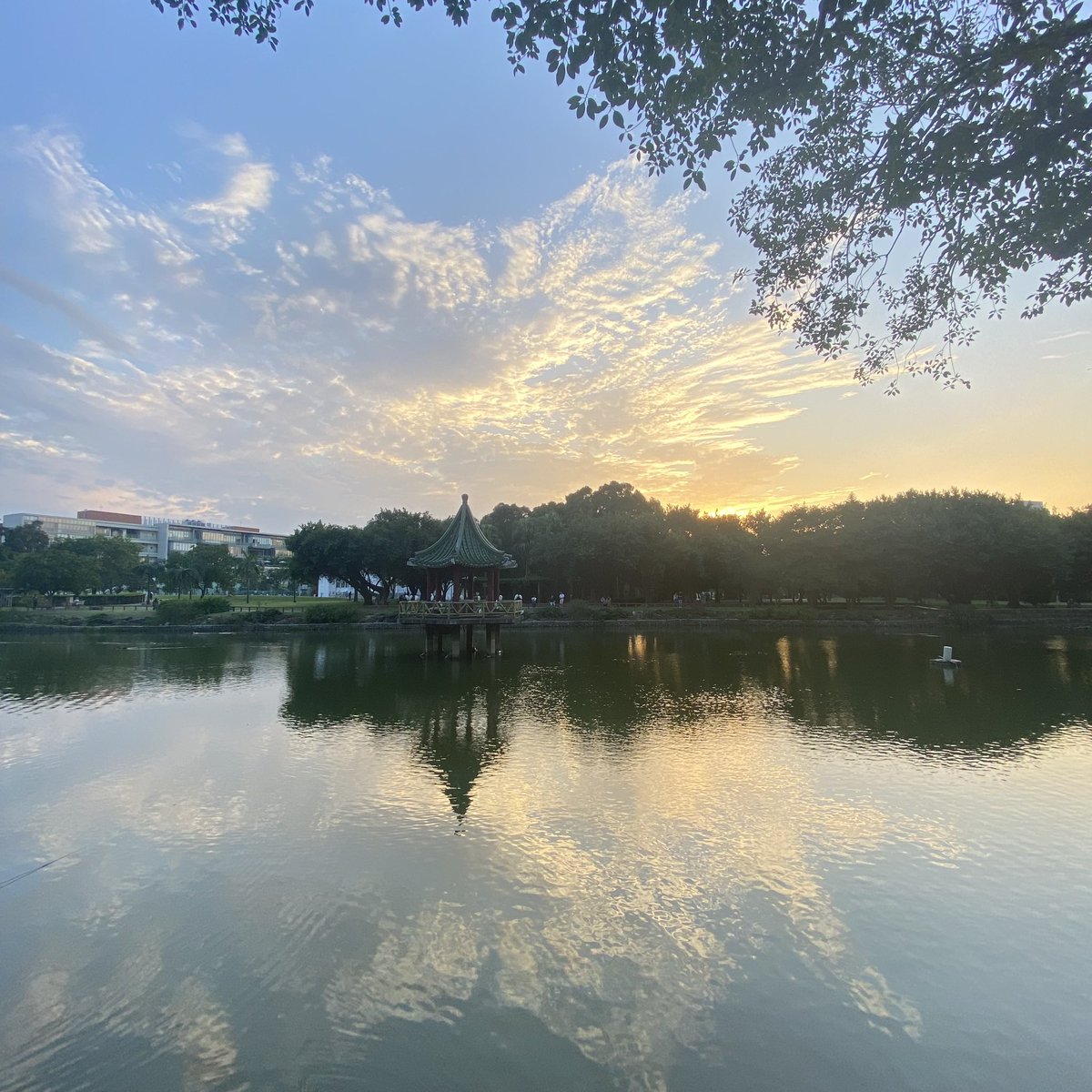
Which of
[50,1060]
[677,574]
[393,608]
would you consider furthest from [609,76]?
[677,574]

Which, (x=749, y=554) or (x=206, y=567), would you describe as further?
(x=206, y=567)

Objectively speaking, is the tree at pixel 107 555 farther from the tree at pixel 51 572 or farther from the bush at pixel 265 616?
the bush at pixel 265 616

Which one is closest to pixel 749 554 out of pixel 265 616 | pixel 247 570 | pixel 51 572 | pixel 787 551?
pixel 787 551

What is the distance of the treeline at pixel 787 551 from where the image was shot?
46.2 meters

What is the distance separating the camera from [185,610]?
42.3 metres

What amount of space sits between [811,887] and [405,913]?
4.21m

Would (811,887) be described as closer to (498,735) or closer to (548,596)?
(498,735)

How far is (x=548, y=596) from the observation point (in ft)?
188

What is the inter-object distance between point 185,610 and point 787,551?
4274 cm

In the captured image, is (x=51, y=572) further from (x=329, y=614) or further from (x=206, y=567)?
(x=329, y=614)

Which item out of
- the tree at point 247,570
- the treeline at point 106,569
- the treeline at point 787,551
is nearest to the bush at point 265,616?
the treeline at point 787,551

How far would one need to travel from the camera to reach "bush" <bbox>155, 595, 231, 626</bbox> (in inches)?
1646

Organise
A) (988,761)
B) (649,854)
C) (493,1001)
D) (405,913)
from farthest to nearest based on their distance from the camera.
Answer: (988,761)
(649,854)
(405,913)
(493,1001)

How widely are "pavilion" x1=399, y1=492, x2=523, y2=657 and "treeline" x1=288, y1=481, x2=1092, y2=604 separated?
20.1 metres
